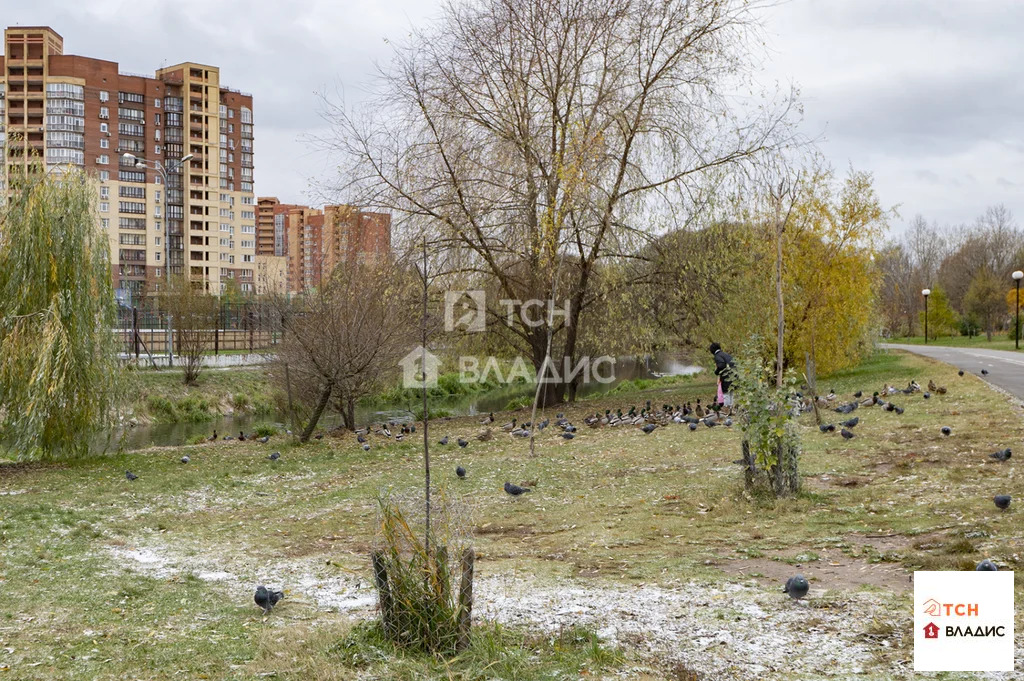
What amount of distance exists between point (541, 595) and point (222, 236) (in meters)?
87.0

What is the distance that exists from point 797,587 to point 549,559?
2363 mm

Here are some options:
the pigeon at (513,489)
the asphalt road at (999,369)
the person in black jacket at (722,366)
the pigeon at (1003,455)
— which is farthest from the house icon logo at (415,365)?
the pigeon at (1003,455)

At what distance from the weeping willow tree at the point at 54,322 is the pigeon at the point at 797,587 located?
38.8ft

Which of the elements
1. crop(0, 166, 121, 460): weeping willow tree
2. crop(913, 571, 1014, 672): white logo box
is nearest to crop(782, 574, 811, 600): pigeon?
crop(913, 571, 1014, 672): white logo box

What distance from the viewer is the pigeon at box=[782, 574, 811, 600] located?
18.2ft

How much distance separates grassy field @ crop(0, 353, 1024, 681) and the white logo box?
0.48ft

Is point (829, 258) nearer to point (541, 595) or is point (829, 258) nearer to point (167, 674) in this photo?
point (541, 595)

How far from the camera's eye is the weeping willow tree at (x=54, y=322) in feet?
43.5

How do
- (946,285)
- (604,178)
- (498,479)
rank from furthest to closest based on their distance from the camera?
(946,285) < (604,178) < (498,479)

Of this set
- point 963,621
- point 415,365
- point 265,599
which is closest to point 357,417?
point 415,365

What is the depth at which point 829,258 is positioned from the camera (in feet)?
71.3

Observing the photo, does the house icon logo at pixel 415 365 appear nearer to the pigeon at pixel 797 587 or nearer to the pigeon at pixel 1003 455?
the pigeon at pixel 1003 455

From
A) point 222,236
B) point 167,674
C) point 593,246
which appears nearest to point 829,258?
point 593,246

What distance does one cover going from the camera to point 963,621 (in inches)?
193
